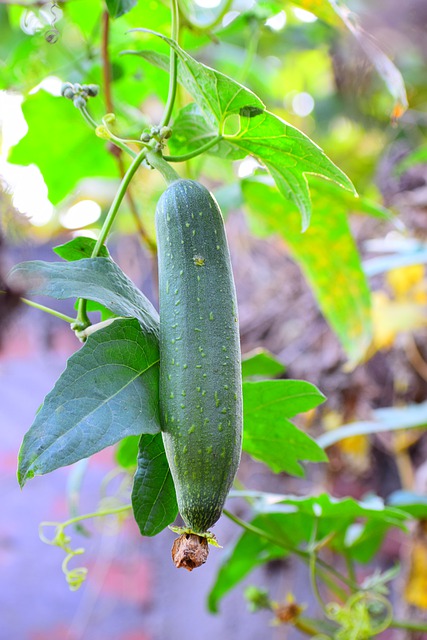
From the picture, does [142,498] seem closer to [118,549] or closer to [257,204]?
[257,204]

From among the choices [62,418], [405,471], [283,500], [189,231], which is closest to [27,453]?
[62,418]

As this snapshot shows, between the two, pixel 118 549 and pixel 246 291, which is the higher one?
pixel 246 291

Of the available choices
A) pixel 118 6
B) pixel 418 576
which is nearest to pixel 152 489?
pixel 118 6

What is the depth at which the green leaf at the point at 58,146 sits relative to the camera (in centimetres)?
85

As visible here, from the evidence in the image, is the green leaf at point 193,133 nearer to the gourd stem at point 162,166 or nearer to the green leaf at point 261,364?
the gourd stem at point 162,166

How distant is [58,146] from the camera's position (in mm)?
878

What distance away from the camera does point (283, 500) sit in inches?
25.6

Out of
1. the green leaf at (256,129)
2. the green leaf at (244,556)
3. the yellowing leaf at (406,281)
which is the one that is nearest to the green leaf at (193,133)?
the green leaf at (256,129)

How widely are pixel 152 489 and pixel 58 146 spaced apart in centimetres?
59

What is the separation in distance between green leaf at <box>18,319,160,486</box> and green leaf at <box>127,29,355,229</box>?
15 cm

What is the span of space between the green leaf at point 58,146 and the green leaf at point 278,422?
0.46 meters

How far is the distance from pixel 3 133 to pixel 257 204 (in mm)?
330

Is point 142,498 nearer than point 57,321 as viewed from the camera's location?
Yes

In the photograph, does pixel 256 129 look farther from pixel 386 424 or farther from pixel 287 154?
pixel 386 424
